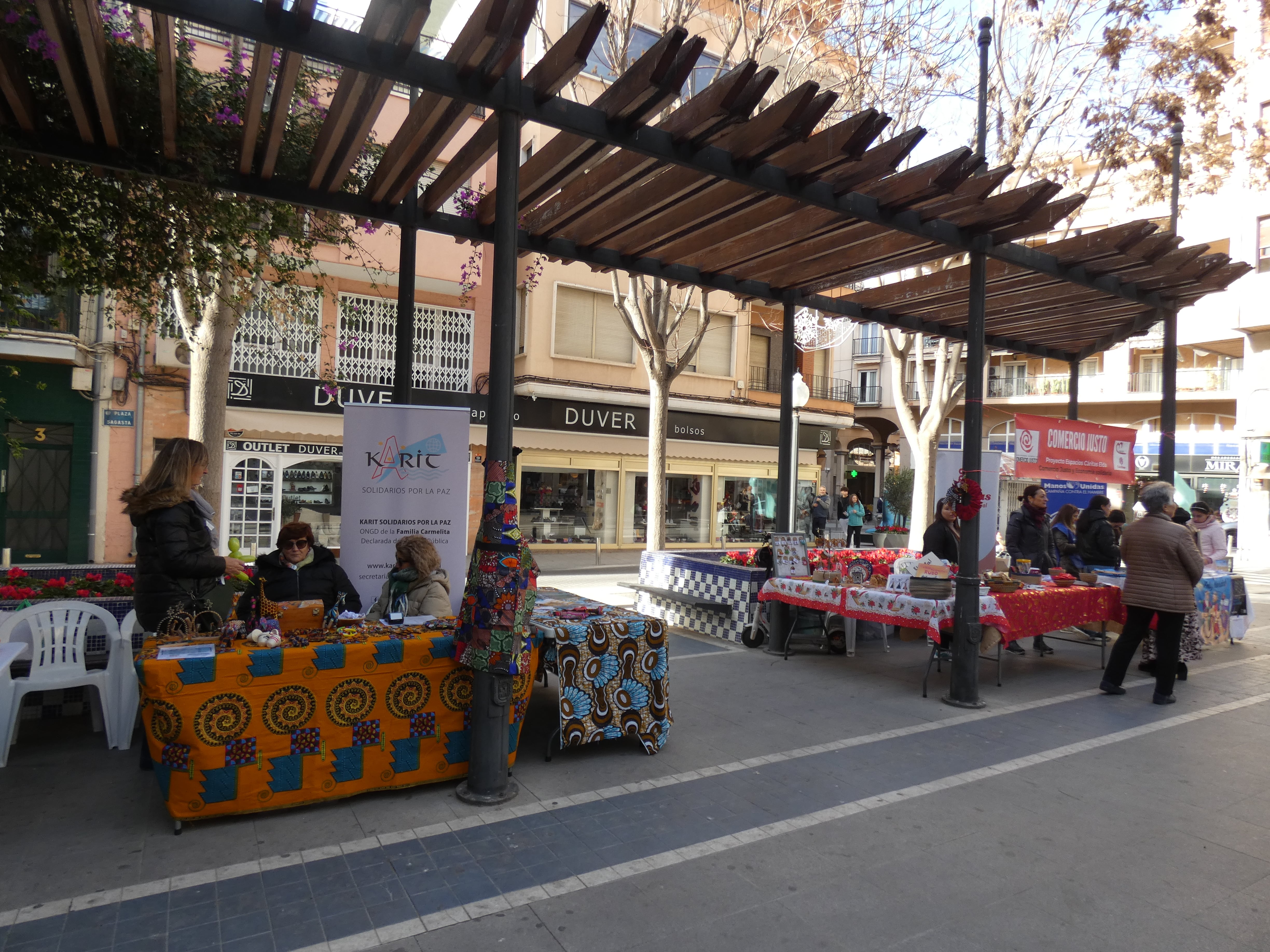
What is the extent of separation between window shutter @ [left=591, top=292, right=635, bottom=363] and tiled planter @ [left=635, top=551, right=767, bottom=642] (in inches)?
428

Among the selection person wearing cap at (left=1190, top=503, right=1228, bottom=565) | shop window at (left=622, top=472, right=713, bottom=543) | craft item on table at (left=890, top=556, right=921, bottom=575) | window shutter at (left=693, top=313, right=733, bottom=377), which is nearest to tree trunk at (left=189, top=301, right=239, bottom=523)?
craft item on table at (left=890, top=556, right=921, bottom=575)

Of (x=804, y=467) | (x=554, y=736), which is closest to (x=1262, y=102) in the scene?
(x=804, y=467)

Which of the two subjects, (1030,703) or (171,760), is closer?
(171,760)

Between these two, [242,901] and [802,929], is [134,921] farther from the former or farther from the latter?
[802,929]

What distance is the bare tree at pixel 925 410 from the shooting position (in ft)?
48.0

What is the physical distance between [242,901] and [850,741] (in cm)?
377

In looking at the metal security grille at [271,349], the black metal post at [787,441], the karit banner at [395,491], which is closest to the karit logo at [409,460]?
the karit banner at [395,491]

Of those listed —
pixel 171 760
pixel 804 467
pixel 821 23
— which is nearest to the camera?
pixel 171 760

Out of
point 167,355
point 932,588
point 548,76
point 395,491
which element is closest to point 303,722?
point 395,491

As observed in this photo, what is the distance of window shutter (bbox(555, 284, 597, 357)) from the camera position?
19562 mm

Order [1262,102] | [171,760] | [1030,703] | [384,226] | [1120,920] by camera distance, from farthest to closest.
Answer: [1262,102], [384,226], [1030,703], [171,760], [1120,920]

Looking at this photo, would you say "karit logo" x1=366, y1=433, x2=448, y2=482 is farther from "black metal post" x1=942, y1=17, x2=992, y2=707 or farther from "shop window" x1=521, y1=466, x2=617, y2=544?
"shop window" x1=521, y1=466, x2=617, y2=544

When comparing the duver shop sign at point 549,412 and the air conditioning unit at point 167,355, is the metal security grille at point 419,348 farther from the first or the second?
the air conditioning unit at point 167,355

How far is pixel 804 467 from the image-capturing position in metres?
25.4
